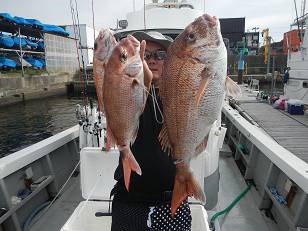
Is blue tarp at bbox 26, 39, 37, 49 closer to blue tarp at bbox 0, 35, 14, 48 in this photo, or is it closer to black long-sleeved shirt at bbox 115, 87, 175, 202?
blue tarp at bbox 0, 35, 14, 48

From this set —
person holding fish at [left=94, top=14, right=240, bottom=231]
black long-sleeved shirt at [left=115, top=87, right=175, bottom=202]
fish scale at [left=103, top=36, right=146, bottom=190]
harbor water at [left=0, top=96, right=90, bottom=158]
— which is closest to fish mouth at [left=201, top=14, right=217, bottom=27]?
person holding fish at [left=94, top=14, right=240, bottom=231]

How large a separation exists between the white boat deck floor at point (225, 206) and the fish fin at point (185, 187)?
2560mm

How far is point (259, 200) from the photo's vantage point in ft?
14.9

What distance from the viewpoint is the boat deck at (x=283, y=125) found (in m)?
5.34

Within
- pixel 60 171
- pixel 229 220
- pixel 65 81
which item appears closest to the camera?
pixel 229 220

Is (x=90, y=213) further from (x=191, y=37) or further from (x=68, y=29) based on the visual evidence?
(x=68, y=29)

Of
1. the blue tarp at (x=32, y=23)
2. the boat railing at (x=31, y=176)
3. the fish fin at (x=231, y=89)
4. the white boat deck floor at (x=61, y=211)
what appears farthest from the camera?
the blue tarp at (x=32, y=23)

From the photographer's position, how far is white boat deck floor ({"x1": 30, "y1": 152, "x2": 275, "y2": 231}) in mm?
3960

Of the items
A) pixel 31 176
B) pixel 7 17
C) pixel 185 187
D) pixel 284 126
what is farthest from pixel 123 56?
pixel 7 17

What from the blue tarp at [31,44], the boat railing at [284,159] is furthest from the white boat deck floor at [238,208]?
the blue tarp at [31,44]

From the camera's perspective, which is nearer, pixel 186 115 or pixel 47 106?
pixel 186 115

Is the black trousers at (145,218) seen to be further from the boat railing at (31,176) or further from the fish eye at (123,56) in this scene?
the boat railing at (31,176)

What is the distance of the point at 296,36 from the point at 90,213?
12.7 meters

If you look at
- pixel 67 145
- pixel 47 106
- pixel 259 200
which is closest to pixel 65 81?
pixel 47 106
